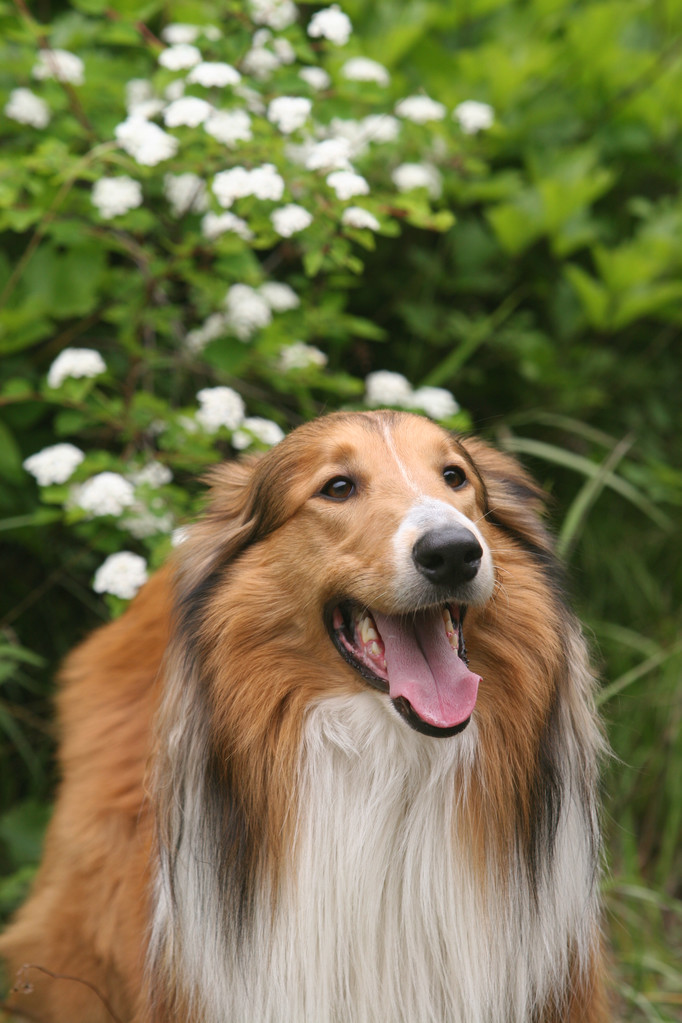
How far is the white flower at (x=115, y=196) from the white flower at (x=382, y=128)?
100 cm

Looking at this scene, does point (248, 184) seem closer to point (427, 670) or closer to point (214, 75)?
point (214, 75)

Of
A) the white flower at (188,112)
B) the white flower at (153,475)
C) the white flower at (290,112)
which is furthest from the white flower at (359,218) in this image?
the white flower at (153,475)

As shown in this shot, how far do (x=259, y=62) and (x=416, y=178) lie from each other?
70cm

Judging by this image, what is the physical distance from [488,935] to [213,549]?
113cm

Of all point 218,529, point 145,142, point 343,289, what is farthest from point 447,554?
point 343,289

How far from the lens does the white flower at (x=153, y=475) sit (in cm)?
368

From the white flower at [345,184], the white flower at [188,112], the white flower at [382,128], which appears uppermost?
the white flower at [382,128]

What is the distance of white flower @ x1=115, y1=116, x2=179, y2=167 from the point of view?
10.7ft

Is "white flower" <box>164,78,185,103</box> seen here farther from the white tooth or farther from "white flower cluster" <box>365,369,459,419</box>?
the white tooth

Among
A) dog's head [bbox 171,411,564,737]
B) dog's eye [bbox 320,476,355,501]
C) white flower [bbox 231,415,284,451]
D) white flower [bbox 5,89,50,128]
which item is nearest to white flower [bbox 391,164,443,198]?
white flower [bbox 231,415,284,451]

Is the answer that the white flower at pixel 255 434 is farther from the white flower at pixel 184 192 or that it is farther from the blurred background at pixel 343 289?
the white flower at pixel 184 192

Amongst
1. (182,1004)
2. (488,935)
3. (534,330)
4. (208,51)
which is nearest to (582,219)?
(534,330)

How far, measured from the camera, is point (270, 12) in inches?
144

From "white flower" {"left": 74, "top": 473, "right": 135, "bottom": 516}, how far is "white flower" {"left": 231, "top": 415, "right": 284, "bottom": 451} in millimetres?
391
